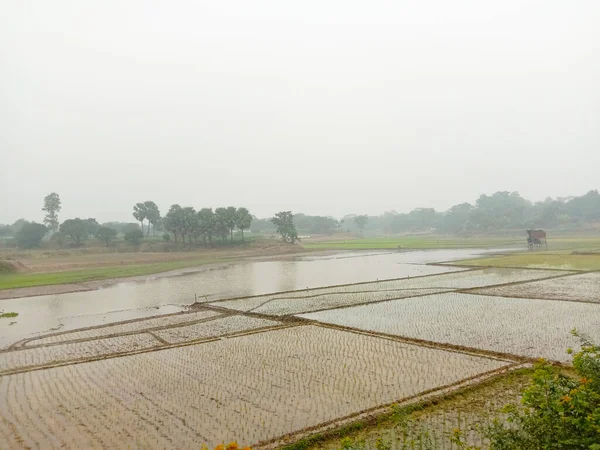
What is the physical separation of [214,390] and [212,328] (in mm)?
6097

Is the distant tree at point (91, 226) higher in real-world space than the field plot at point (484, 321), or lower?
higher

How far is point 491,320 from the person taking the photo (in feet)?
44.5

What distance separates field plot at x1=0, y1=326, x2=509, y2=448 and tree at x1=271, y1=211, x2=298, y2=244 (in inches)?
2059

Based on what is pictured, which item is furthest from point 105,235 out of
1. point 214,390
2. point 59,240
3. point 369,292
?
point 214,390

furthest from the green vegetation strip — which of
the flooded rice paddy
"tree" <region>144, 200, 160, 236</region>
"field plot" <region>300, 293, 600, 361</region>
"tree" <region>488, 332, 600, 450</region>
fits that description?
"tree" <region>144, 200, 160, 236</region>

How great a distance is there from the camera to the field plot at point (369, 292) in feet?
58.7

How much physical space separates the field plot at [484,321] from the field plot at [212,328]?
1.94 metres

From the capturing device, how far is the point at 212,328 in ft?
47.3

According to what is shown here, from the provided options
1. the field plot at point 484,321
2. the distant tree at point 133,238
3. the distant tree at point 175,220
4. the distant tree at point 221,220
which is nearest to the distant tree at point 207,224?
the distant tree at point 221,220

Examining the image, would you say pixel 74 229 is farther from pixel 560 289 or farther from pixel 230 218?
pixel 560 289

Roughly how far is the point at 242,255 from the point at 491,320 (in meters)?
41.1

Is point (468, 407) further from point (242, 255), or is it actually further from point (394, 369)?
point (242, 255)

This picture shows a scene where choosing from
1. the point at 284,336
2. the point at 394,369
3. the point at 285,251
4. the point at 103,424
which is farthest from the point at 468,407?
the point at 285,251

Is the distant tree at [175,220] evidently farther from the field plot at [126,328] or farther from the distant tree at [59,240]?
the field plot at [126,328]
